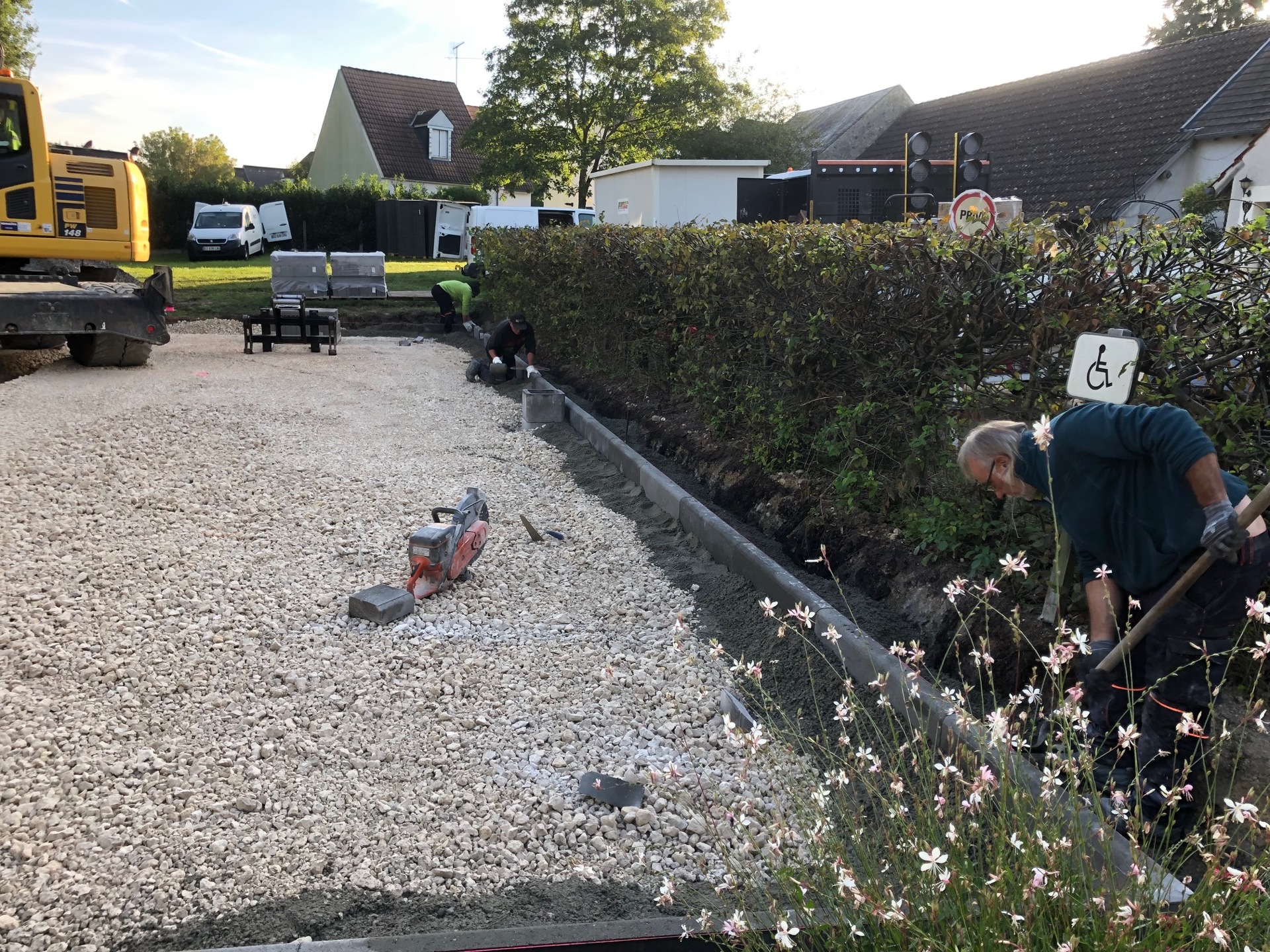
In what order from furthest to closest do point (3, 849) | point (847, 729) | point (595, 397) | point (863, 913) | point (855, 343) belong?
point (595, 397) < point (855, 343) < point (847, 729) < point (3, 849) < point (863, 913)

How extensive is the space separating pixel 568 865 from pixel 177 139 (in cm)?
7239

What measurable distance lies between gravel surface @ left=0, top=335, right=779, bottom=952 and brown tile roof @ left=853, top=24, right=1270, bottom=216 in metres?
16.5

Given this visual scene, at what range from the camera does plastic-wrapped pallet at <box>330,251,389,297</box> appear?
20406 mm

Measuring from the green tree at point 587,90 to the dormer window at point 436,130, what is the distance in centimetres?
968

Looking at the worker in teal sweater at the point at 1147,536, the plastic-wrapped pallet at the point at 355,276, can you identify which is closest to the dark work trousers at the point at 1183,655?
the worker in teal sweater at the point at 1147,536

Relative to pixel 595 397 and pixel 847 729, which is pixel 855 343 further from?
pixel 595 397

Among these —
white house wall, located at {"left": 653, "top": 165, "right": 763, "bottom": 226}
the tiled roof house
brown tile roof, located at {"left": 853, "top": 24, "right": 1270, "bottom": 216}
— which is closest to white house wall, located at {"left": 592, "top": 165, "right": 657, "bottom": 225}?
white house wall, located at {"left": 653, "top": 165, "right": 763, "bottom": 226}

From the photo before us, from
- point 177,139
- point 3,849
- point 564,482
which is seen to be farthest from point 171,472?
point 177,139

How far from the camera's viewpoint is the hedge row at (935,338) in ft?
12.5

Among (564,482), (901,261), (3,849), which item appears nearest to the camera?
(3,849)

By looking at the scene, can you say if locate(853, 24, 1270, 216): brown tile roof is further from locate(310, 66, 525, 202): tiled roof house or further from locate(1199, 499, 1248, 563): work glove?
locate(310, 66, 525, 202): tiled roof house

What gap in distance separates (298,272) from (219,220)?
675 inches

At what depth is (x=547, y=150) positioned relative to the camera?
38.2 meters

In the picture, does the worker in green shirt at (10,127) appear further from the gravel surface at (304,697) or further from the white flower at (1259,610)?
the white flower at (1259,610)
